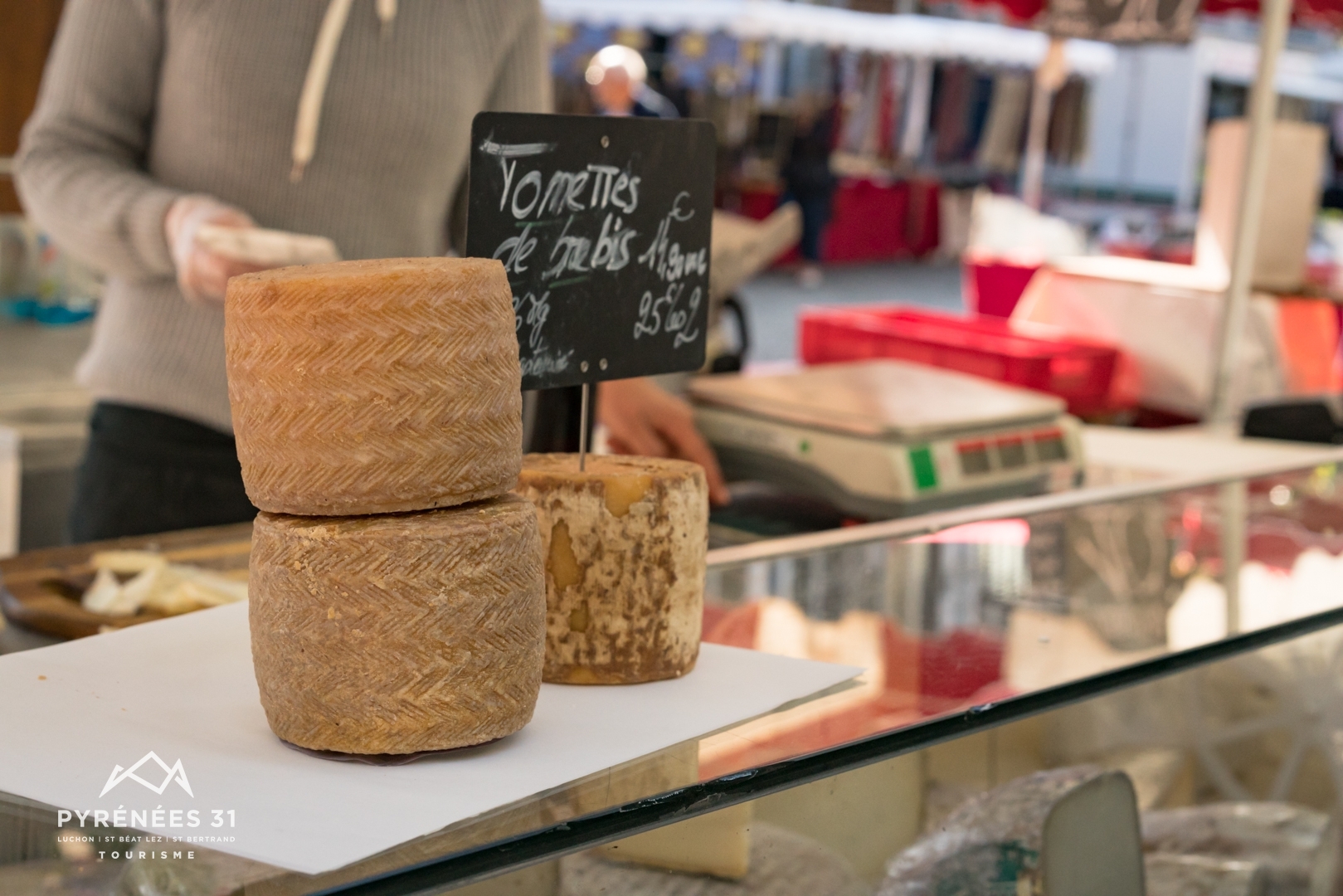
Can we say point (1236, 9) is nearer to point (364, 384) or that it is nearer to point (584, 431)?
point (584, 431)

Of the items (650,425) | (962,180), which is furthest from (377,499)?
(962,180)

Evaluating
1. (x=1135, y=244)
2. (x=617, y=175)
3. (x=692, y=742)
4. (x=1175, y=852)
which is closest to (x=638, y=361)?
(x=617, y=175)

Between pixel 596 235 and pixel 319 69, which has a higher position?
pixel 319 69

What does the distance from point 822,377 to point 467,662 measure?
1828mm

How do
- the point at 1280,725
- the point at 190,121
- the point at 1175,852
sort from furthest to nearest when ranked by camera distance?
the point at 190,121 → the point at 1280,725 → the point at 1175,852

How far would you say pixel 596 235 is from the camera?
0.98 metres

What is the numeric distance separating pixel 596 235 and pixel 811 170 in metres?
12.4

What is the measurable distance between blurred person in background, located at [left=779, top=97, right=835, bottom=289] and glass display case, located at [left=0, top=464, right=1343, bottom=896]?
37.1 feet

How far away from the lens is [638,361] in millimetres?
1037

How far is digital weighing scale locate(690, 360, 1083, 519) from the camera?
2182 mm

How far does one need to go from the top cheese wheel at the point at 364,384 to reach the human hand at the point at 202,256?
2.15ft

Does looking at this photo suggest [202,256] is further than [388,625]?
Yes

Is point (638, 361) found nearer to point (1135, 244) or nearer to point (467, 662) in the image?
point (467, 662)

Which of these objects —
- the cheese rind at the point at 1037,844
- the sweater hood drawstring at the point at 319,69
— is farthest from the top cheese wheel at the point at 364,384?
the sweater hood drawstring at the point at 319,69
